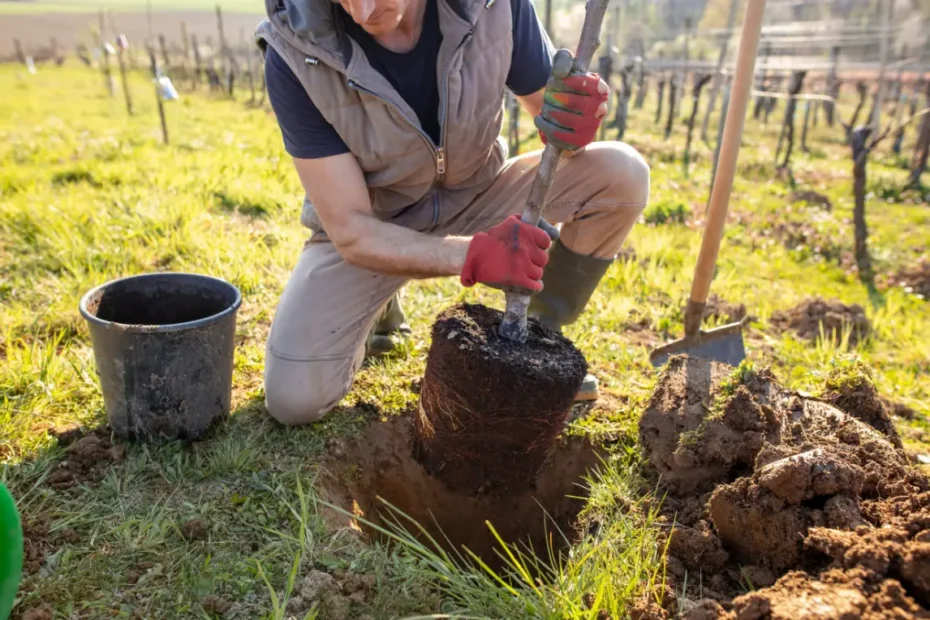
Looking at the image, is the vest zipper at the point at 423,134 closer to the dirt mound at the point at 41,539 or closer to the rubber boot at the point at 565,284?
the rubber boot at the point at 565,284

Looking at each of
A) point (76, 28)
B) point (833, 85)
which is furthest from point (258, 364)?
point (76, 28)

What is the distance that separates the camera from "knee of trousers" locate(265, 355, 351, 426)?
2.18 metres

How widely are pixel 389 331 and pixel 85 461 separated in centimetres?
127

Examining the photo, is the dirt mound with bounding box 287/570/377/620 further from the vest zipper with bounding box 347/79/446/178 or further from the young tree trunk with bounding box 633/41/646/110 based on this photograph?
the young tree trunk with bounding box 633/41/646/110

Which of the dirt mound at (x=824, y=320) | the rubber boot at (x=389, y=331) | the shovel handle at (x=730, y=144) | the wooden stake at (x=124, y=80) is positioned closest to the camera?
the shovel handle at (x=730, y=144)

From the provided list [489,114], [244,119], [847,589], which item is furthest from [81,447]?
[244,119]

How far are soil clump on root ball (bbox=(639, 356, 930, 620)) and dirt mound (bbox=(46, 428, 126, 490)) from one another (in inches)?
64.9

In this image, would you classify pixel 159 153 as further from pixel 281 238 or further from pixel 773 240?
pixel 773 240

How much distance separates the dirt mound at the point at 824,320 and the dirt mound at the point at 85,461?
3136 millimetres

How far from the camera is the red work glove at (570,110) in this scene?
1831 millimetres

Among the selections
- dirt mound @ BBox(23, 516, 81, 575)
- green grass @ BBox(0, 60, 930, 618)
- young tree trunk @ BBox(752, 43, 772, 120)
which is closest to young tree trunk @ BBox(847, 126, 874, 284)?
green grass @ BBox(0, 60, 930, 618)

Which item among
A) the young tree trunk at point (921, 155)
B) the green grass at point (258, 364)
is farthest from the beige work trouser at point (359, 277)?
the young tree trunk at point (921, 155)

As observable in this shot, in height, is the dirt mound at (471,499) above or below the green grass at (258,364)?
below

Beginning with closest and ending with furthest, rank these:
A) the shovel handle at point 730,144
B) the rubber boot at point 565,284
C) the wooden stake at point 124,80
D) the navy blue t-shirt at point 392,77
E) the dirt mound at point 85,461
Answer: the dirt mound at point 85,461 < the navy blue t-shirt at point 392,77 < the shovel handle at point 730,144 < the rubber boot at point 565,284 < the wooden stake at point 124,80
